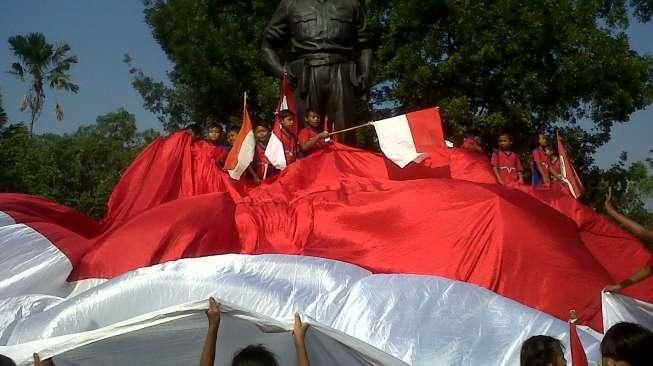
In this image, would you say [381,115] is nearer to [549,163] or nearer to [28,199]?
[549,163]

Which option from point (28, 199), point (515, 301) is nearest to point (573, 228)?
point (515, 301)

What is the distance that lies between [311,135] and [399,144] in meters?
1.28

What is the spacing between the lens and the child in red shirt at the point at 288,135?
792 cm

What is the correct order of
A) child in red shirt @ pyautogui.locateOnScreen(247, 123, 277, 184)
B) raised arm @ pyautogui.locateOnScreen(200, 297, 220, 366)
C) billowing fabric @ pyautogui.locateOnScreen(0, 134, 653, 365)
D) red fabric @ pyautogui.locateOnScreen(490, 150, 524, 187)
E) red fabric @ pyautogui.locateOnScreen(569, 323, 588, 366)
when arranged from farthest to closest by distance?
red fabric @ pyautogui.locateOnScreen(490, 150, 524, 187) → child in red shirt @ pyautogui.locateOnScreen(247, 123, 277, 184) → billowing fabric @ pyautogui.locateOnScreen(0, 134, 653, 365) → red fabric @ pyautogui.locateOnScreen(569, 323, 588, 366) → raised arm @ pyautogui.locateOnScreen(200, 297, 220, 366)

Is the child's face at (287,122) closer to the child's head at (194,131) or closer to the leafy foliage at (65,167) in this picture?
the child's head at (194,131)

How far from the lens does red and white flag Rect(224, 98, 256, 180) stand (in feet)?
24.2

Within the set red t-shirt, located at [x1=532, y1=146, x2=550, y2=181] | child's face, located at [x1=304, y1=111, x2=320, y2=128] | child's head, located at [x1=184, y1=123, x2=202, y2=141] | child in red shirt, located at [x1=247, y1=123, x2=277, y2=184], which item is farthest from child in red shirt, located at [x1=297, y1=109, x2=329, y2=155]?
red t-shirt, located at [x1=532, y1=146, x2=550, y2=181]

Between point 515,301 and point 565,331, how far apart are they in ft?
1.64

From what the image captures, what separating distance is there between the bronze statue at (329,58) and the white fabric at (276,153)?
59 centimetres

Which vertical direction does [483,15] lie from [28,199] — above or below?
above

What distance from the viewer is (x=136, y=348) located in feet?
12.7

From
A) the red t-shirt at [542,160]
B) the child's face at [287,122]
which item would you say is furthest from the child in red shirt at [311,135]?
the red t-shirt at [542,160]

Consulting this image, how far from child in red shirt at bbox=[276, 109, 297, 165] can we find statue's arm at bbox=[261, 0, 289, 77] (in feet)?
2.30

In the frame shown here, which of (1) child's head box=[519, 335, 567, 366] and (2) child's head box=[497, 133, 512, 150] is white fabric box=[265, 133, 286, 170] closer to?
(2) child's head box=[497, 133, 512, 150]
